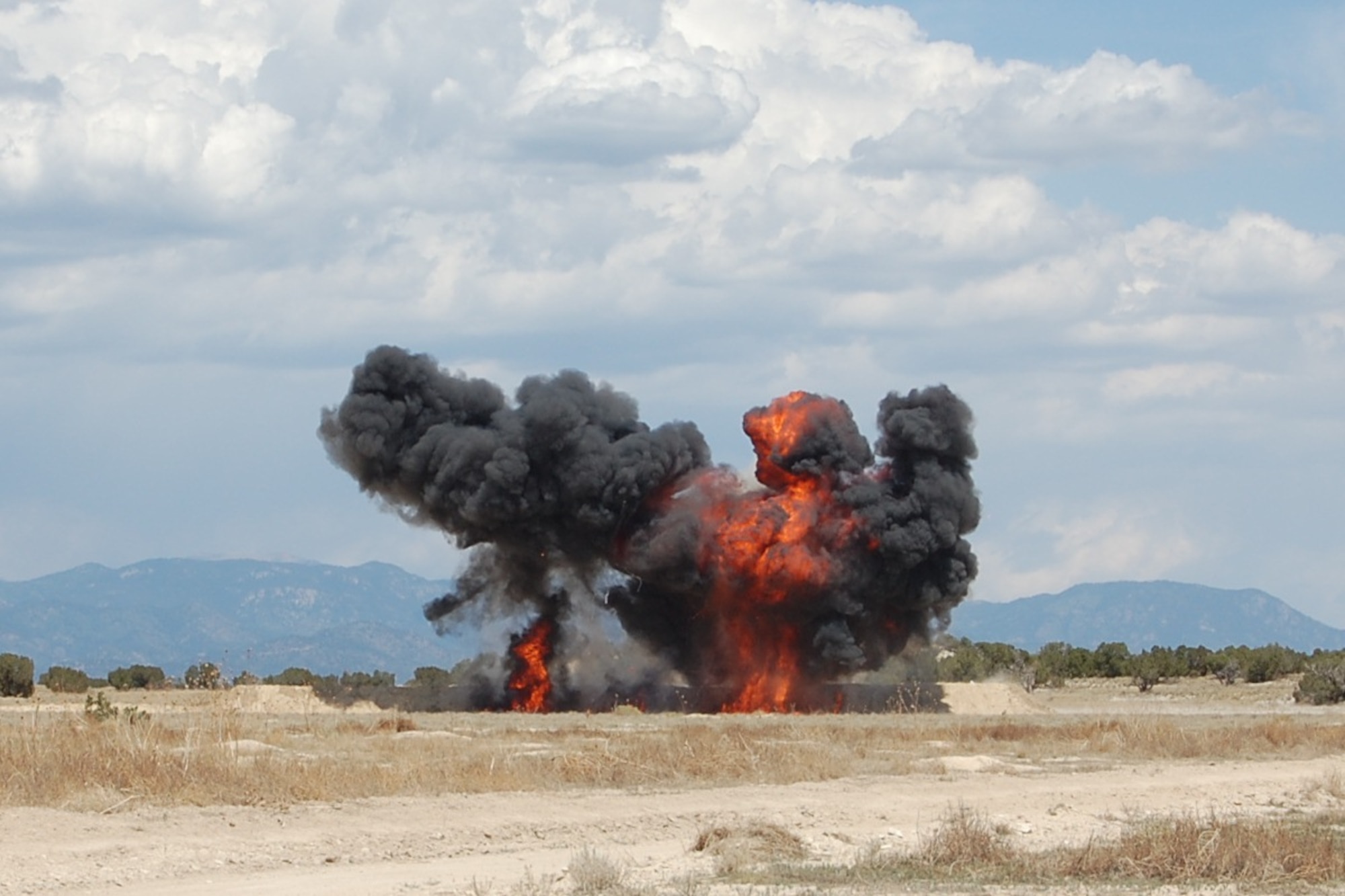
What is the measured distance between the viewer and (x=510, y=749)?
3991cm

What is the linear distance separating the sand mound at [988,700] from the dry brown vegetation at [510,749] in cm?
1148

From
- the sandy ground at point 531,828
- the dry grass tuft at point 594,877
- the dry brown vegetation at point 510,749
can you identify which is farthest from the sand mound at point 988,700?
the dry grass tuft at point 594,877

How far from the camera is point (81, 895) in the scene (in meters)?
20.8

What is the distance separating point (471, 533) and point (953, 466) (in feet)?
61.6

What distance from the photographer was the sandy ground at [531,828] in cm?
2222

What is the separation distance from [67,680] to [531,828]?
167 feet

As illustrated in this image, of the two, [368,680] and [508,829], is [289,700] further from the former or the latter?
[508,829]

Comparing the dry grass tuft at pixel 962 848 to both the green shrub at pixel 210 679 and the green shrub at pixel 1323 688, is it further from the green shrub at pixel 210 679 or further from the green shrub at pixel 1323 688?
the green shrub at pixel 1323 688

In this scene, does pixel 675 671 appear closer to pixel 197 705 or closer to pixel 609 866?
pixel 197 705

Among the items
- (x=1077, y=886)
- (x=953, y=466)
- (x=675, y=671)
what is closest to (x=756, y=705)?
(x=675, y=671)

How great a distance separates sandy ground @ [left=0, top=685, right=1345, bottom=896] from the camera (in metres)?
22.2

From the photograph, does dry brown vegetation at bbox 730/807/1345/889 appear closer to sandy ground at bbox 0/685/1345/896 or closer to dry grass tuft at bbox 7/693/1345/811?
sandy ground at bbox 0/685/1345/896

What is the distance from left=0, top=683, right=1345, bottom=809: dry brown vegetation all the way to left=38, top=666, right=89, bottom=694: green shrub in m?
17.2

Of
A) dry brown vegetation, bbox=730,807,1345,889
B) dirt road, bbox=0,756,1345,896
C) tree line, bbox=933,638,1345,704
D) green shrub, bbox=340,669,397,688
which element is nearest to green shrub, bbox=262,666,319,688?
green shrub, bbox=340,669,397,688
